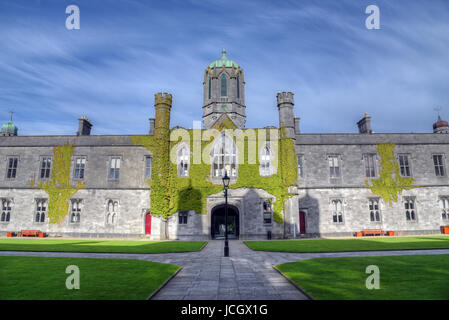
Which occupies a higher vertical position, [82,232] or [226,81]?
[226,81]

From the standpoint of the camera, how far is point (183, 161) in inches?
1022

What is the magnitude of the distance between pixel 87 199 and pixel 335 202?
2478 cm

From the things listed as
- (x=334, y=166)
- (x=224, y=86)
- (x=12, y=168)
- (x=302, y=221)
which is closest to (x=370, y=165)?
(x=334, y=166)

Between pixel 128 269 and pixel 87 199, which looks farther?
pixel 87 199

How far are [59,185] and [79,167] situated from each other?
8.51 ft

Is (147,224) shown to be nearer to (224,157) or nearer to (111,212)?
(111,212)

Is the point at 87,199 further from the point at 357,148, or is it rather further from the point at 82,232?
the point at 357,148

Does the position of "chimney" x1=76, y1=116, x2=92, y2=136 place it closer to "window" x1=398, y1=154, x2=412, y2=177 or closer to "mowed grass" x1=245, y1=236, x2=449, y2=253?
"mowed grass" x1=245, y1=236, x2=449, y2=253

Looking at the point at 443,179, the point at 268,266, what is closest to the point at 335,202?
the point at 443,179

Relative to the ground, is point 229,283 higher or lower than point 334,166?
lower

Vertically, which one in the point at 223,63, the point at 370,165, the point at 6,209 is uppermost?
the point at 223,63
